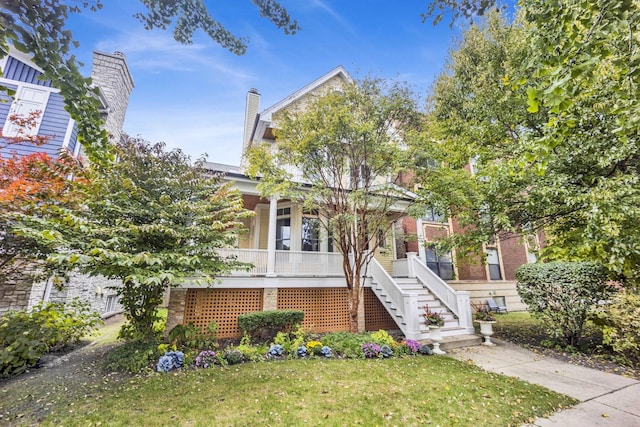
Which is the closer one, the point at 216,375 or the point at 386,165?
the point at 216,375

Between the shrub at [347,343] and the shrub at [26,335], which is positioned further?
the shrub at [347,343]

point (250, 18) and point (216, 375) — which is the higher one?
point (250, 18)

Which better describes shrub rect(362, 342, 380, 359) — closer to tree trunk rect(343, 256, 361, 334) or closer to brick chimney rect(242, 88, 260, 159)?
tree trunk rect(343, 256, 361, 334)

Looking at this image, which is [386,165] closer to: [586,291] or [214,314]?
[586,291]

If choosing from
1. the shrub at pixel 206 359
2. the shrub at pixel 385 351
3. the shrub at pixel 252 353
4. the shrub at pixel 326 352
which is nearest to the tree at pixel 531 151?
the shrub at pixel 385 351

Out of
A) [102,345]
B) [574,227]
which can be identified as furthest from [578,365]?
[102,345]

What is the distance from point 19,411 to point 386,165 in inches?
351

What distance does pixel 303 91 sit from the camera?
12.9 m

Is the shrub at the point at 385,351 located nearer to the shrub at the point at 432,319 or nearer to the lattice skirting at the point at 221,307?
the shrub at the point at 432,319

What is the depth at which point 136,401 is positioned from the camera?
14.4ft

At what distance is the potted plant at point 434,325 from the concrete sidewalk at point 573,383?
38 centimetres

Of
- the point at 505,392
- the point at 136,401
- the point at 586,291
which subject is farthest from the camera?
the point at 586,291

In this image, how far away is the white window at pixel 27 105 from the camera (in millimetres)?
9375

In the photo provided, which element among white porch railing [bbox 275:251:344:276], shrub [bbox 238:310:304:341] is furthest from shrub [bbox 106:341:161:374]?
white porch railing [bbox 275:251:344:276]
